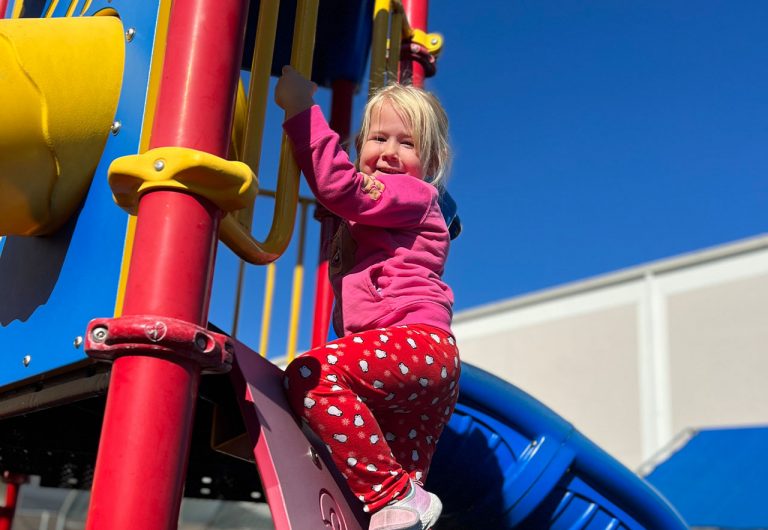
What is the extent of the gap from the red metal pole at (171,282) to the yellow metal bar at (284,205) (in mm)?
119

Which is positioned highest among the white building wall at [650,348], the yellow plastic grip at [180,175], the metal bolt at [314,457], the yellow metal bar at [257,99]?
the white building wall at [650,348]

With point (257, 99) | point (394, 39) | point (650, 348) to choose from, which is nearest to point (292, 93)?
point (257, 99)

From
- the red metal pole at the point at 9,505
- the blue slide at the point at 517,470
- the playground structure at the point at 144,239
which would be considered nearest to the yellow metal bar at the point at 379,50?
the playground structure at the point at 144,239

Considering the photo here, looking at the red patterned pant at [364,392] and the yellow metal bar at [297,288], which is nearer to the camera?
the red patterned pant at [364,392]

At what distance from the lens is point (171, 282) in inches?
46.5

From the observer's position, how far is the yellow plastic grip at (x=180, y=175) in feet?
3.98

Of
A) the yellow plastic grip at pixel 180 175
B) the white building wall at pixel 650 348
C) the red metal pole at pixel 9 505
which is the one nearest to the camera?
the yellow plastic grip at pixel 180 175

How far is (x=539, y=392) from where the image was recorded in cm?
1499

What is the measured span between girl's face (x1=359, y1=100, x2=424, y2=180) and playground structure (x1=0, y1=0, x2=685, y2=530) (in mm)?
166

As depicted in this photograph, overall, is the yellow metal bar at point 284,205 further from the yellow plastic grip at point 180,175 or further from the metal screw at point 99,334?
the metal screw at point 99,334

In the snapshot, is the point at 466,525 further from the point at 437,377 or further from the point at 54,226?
the point at 54,226

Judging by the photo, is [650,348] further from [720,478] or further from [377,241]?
[377,241]

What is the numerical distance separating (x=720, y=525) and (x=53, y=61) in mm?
8771

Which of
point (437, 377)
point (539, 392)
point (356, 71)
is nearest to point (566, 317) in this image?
point (539, 392)
